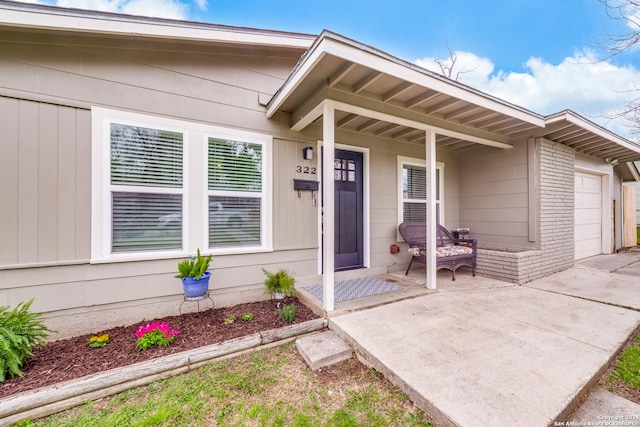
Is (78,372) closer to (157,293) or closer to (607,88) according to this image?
(157,293)

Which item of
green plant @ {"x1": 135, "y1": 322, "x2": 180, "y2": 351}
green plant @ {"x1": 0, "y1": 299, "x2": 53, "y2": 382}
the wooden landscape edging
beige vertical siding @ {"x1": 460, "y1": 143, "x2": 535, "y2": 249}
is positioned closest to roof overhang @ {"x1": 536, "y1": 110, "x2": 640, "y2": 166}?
beige vertical siding @ {"x1": 460, "y1": 143, "x2": 535, "y2": 249}

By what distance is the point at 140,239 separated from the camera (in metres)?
2.90

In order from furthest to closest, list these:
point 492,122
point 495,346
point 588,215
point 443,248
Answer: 1. point 588,215
2. point 443,248
3. point 492,122
4. point 495,346

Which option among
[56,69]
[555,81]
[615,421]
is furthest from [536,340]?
[555,81]

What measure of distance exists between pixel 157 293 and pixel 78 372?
99cm

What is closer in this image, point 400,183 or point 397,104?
point 397,104

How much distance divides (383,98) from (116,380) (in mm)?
3786

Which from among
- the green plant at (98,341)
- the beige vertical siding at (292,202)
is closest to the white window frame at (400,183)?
the beige vertical siding at (292,202)

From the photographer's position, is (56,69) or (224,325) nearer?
(56,69)

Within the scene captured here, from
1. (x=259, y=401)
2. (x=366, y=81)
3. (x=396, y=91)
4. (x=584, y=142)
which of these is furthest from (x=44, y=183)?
(x=584, y=142)

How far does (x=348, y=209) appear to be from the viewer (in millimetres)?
4309

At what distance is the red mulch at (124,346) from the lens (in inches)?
77.8

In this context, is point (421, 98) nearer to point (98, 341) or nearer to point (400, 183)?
point (400, 183)

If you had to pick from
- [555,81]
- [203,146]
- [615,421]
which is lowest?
[615,421]
